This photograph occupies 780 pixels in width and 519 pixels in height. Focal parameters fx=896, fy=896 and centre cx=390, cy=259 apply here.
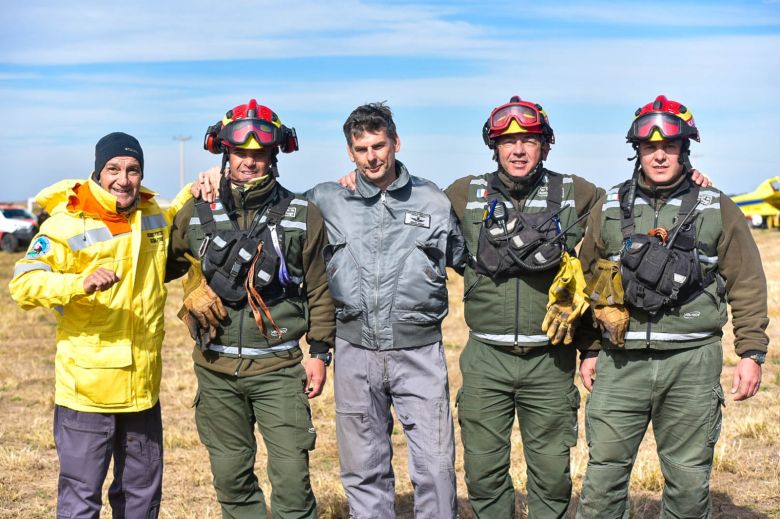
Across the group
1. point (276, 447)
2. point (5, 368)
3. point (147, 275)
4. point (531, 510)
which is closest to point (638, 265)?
point (531, 510)

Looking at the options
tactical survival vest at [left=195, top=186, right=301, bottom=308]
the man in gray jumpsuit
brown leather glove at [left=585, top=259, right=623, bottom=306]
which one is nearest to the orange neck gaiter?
tactical survival vest at [left=195, top=186, right=301, bottom=308]

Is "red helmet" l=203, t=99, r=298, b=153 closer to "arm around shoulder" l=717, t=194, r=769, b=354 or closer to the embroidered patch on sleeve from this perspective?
the embroidered patch on sleeve

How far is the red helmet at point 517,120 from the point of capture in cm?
542

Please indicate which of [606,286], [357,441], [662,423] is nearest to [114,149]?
[357,441]

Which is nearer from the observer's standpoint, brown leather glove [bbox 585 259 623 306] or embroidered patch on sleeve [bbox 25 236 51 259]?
embroidered patch on sleeve [bbox 25 236 51 259]

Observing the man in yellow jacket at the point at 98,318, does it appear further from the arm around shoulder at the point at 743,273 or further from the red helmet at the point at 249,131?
the arm around shoulder at the point at 743,273

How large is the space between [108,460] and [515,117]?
313cm

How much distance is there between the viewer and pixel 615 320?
5.14 m

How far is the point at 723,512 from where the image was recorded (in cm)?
651

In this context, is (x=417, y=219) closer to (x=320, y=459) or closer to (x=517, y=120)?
(x=517, y=120)

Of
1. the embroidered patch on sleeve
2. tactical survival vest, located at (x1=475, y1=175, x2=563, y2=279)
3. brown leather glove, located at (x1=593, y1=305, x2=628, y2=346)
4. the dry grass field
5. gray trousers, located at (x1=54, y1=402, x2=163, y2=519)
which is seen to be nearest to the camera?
the embroidered patch on sleeve

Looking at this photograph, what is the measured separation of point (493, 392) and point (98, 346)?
2340mm

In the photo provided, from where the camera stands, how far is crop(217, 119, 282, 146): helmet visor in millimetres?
5191

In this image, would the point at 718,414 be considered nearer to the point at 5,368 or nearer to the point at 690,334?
the point at 690,334
